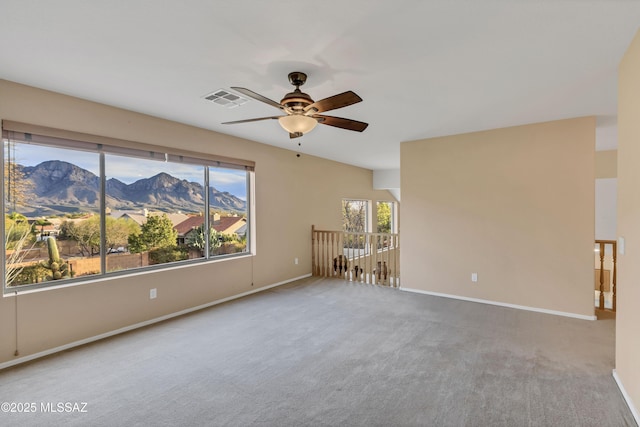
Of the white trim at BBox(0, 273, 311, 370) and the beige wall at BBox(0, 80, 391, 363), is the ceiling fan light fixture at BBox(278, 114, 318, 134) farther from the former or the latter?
the white trim at BBox(0, 273, 311, 370)

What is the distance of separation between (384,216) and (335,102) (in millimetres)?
7675

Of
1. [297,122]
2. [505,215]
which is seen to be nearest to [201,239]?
[297,122]

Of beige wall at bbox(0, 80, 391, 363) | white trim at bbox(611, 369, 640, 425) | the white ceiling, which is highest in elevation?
the white ceiling

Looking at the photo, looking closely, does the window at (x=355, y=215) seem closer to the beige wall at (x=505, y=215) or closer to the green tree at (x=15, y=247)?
the beige wall at (x=505, y=215)

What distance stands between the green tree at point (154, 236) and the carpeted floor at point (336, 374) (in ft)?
3.20

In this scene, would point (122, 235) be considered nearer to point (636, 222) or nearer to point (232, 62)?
point (232, 62)

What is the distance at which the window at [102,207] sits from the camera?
9.42 feet

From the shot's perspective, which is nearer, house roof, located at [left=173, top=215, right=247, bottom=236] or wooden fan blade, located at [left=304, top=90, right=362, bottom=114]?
wooden fan blade, located at [left=304, top=90, right=362, bottom=114]

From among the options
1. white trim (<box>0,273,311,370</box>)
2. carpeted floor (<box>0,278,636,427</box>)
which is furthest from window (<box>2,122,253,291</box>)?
carpeted floor (<box>0,278,636,427</box>)

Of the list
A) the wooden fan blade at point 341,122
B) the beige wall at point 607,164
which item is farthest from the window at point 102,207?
the beige wall at point 607,164

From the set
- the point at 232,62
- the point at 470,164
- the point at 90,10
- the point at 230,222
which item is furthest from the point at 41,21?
the point at 470,164

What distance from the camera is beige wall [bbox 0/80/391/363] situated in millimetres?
2830

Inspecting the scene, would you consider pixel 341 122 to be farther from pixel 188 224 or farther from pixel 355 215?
pixel 355 215

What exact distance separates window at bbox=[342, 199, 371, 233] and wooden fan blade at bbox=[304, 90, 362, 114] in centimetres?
533
